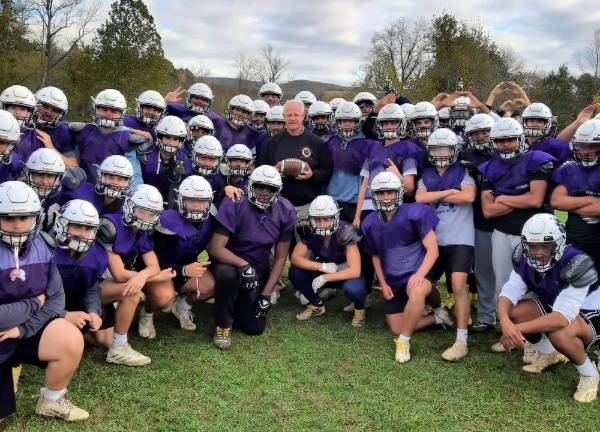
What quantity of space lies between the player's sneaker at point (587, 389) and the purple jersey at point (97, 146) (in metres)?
5.43

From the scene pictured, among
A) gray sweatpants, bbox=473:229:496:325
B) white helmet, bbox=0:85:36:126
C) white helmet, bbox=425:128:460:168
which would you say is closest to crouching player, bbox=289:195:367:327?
white helmet, bbox=425:128:460:168

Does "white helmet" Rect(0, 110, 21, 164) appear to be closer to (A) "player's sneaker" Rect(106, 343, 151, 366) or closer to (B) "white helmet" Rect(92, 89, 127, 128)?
(B) "white helmet" Rect(92, 89, 127, 128)

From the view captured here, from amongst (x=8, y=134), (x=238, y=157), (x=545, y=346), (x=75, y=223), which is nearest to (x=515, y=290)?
(x=545, y=346)

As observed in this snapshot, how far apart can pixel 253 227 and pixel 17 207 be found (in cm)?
274

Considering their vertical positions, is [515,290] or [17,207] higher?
[17,207]

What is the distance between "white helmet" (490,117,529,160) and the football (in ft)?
7.82

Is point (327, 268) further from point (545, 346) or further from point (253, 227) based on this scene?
point (545, 346)

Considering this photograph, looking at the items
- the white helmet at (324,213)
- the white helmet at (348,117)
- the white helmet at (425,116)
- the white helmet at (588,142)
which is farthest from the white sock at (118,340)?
the white helmet at (588,142)

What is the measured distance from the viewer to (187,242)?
5.96 metres

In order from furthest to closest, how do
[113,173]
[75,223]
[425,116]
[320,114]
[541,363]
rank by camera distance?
1. [320,114]
2. [425,116]
3. [113,173]
4. [541,363]
5. [75,223]

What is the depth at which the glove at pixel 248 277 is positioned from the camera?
594 cm

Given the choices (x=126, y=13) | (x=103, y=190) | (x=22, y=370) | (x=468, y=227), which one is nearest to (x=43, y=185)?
(x=103, y=190)

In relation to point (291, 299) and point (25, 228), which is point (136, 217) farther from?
point (291, 299)

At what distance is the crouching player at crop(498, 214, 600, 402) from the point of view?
466cm
